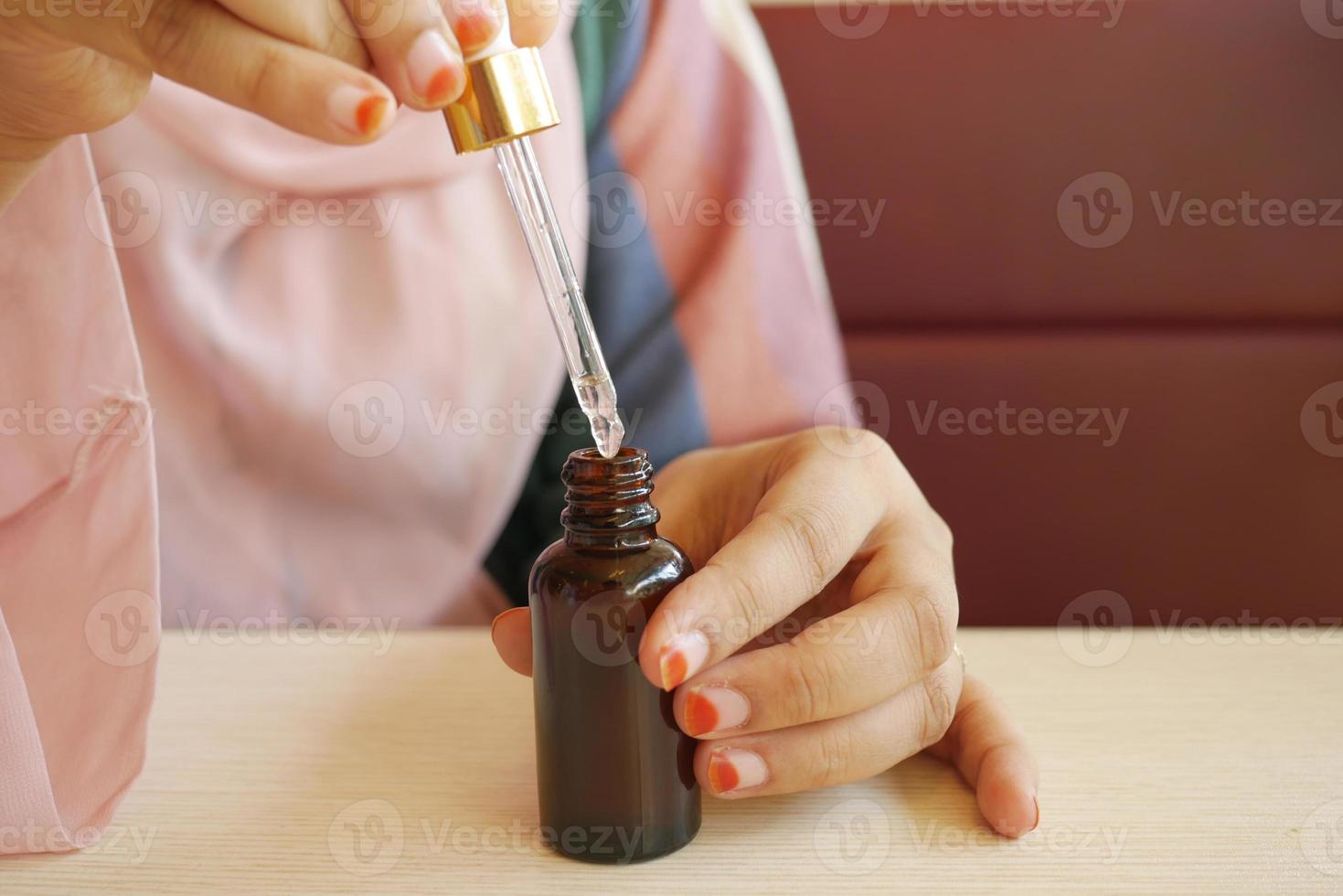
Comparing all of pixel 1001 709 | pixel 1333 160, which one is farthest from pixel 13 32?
pixel 1333 160

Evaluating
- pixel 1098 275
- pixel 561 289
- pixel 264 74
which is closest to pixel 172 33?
pixel 264 74

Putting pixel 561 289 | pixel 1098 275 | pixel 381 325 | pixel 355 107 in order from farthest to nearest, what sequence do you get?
pixel 1098 275 < pixel 381 325 < pixel 561 289 < pixel 355 107

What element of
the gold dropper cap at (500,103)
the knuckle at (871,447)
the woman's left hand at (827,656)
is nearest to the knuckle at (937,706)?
the woman's left hand at (827,656)

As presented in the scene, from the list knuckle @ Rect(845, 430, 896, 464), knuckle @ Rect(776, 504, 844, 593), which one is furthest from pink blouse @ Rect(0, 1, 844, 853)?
knuckle @ Rect(776, 504, 844, 593)

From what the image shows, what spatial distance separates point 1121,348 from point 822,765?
0.83 m

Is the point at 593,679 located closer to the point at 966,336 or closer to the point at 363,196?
the point at 363,196

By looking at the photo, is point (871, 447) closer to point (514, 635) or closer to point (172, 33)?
point (514, 635)

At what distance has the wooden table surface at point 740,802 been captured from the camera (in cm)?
42

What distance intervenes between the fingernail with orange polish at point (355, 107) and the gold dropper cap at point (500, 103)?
0.02 meters

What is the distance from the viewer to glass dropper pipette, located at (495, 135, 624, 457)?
393 millimetres

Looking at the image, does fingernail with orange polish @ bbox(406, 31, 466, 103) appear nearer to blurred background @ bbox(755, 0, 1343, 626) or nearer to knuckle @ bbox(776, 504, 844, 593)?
knuckle @ bbox(776, 504, 844, 593)

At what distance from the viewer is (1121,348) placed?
1160mm

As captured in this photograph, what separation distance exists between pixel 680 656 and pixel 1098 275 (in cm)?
89

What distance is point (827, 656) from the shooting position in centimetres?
44
